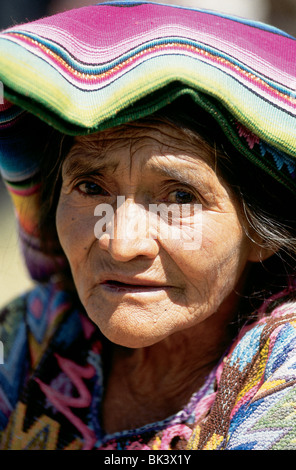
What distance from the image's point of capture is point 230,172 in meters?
1.76

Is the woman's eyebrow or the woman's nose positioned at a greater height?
the woman's eyebrow

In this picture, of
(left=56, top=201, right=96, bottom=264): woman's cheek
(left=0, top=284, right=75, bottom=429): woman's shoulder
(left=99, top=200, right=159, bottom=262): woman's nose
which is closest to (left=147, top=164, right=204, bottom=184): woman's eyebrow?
(left=99, top=200, right=159, bottom=262): woman's nose

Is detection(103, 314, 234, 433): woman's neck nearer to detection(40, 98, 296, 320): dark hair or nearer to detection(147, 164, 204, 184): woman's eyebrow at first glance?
detection(40, 98, 296, 320): dark hair

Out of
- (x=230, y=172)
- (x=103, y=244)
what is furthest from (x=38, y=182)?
(x=230, y=172)

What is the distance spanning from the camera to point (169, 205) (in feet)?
5.69

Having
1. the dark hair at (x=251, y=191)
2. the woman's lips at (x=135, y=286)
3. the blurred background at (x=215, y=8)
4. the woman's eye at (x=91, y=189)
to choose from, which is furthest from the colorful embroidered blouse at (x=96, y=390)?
the blurred background at (x=215, y=8)

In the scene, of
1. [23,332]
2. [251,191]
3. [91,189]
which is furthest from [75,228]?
[23,332]

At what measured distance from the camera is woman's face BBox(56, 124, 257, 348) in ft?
5.53

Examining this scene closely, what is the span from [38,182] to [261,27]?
0.99 metres

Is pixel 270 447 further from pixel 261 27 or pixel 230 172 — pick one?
pixel 261 27

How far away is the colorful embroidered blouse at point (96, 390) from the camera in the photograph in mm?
1454

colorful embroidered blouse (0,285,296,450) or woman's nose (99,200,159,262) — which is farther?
woman's nose (99,200,159,262)
